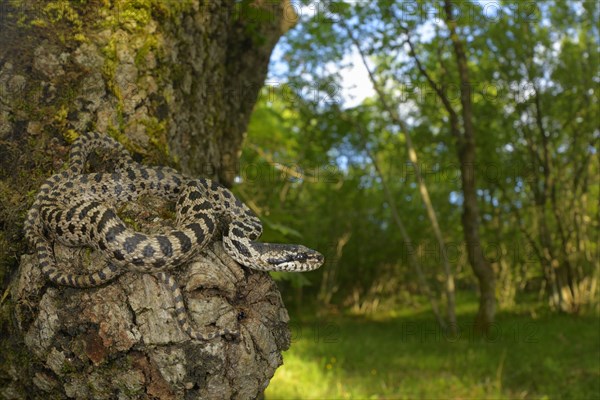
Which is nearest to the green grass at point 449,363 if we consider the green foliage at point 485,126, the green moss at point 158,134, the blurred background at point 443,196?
the blurred background at point 443,196

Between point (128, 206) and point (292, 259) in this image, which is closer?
point (128, 206)

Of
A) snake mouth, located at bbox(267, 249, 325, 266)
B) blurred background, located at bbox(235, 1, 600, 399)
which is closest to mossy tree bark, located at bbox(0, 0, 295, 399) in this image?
snake mouth, located at bbox(267, 249, 325, 266)

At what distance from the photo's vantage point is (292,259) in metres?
4.75

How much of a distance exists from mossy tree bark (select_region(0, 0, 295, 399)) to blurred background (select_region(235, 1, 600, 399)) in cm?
484

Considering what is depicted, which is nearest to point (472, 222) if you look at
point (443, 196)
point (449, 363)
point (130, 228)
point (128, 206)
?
point (449, 363)

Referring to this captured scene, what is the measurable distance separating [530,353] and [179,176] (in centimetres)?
1123

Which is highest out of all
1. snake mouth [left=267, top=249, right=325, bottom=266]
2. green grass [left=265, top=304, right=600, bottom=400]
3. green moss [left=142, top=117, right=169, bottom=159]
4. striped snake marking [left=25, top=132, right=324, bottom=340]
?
green moss [left=142, top=117, right=169, bottom=159]

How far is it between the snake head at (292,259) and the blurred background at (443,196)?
18.0 feet

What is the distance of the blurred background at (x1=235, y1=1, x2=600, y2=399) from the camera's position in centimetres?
1245

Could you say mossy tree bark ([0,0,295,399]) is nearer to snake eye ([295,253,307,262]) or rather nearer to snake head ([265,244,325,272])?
snake head ([265,244,325,272])

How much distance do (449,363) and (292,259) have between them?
9.23 m

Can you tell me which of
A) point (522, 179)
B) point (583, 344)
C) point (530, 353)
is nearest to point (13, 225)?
point (530, 353)

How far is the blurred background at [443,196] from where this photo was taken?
12445 mm

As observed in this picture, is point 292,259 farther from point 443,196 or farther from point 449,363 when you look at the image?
point 443,196
